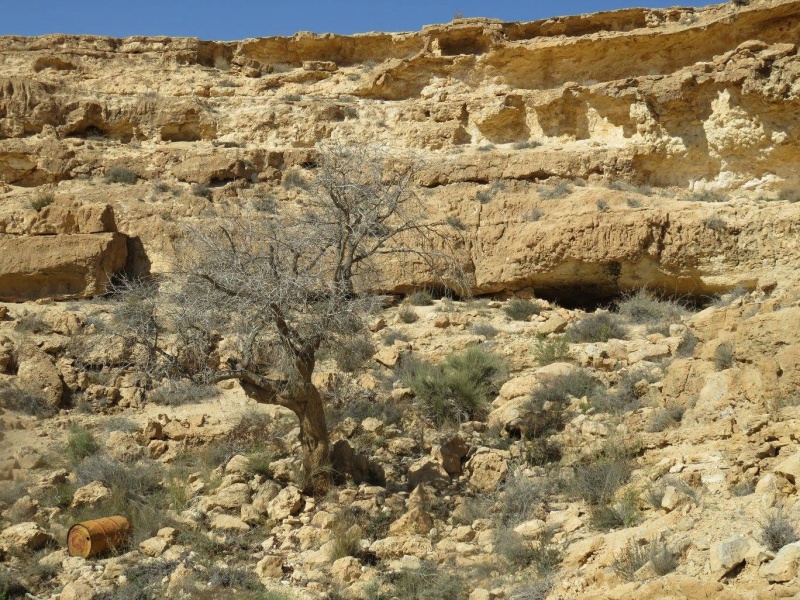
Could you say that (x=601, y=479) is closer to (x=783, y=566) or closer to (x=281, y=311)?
(x=783, y=566)

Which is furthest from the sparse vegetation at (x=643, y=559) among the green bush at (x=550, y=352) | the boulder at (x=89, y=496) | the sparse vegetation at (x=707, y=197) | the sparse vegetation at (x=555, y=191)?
the sparse vegetation at (x=707, y=197)

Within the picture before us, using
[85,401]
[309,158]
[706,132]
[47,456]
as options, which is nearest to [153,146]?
[309,158]

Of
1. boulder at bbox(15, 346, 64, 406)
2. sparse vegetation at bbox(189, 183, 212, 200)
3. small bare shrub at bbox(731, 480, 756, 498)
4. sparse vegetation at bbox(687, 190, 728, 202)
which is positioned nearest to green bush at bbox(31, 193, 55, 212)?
sparse vegetation at bbox(189, 183, 212, 200)

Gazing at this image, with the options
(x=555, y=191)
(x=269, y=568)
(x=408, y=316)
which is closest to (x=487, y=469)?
(x=269, y=568)

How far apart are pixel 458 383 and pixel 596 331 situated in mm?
2543

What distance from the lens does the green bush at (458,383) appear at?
10.3 m

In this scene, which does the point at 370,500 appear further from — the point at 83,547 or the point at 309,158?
the point at 309,158

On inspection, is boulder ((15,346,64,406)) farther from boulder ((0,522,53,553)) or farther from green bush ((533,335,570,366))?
green bush ((533,335,570,366))

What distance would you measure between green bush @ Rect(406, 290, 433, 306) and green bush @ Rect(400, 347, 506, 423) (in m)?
2.57

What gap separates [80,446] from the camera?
9.89m

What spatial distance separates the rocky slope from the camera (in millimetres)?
7078

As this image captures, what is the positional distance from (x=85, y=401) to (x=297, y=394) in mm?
4177

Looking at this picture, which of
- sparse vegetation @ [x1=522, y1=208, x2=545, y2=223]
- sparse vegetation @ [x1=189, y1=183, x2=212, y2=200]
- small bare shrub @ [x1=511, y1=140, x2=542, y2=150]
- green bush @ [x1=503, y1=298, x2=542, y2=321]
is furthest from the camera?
small bare shrub @ [x1=511, y1=140, x2=542, y2=150]

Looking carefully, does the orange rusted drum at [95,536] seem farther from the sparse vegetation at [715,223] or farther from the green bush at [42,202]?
the sparse vegetation at [715,223]
